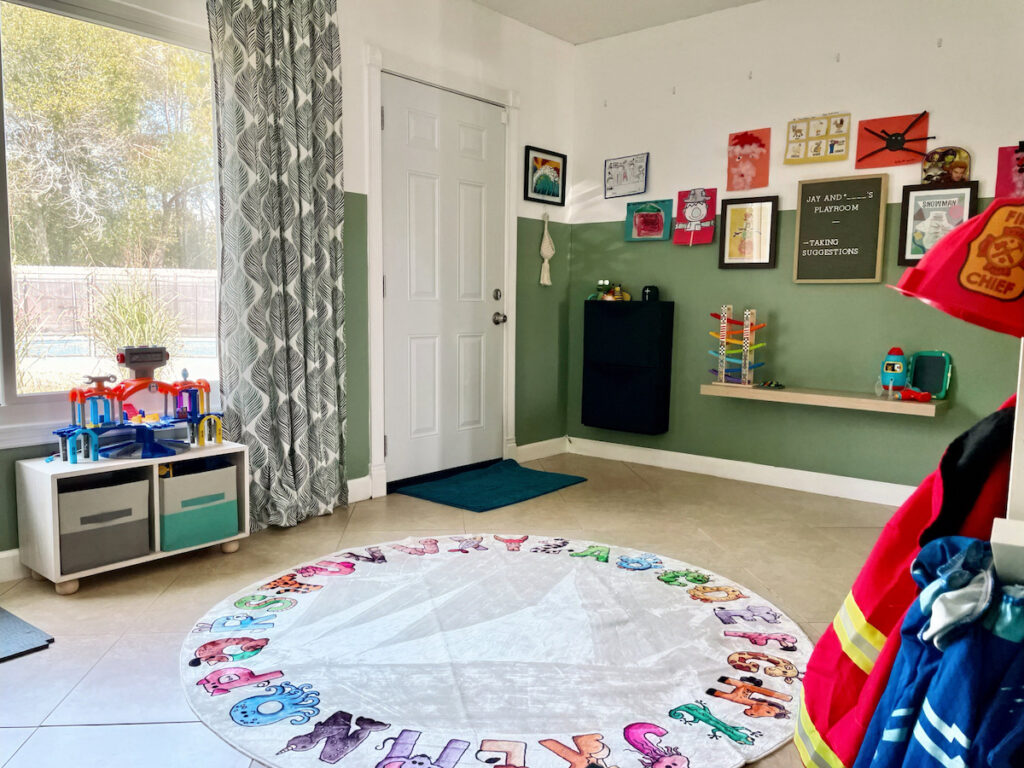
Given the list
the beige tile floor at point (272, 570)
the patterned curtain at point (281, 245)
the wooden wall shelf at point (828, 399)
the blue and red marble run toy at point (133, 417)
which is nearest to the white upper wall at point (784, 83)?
the wooden wall shelf at point (828, 399)

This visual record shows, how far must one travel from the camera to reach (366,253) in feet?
12.6

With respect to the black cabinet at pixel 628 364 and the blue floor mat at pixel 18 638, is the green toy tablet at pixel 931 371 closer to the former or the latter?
the black cabinet at pixel 628 364

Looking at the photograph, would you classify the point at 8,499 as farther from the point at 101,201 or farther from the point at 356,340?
the point at 356,340

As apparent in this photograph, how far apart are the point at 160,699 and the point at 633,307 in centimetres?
343

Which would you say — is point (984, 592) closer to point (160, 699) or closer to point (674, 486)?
point (160, 699)

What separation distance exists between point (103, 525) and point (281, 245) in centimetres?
138

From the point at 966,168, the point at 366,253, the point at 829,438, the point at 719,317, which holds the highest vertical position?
the point at 966,168

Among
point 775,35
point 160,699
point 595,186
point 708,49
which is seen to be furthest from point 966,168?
point 160,699

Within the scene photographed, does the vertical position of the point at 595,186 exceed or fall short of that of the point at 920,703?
it exceeds it

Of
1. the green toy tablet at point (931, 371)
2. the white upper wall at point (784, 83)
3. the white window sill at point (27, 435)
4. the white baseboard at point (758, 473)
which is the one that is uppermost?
the white upper wall at point (784, 83)

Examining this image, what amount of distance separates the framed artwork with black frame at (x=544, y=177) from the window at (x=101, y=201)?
6.74 feet

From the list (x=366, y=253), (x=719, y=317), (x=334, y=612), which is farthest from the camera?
(x=719, y=317)

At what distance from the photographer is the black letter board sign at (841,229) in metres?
3.86

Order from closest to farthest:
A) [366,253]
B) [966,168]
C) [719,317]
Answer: [966,168] → [366,253] → [719,317]
